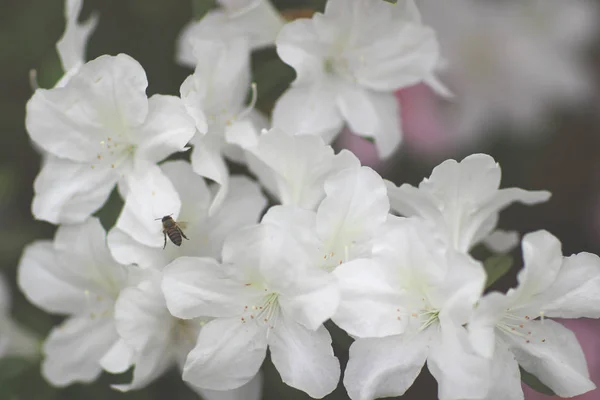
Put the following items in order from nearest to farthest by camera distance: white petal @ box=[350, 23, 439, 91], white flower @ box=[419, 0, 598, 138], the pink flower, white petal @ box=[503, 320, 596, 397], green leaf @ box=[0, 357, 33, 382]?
1. white petal @ box=[503, 320, 596, 397]
2. white petal @ box=[350, 23, 439, 91]
3. green leaf @ box=[0, 357, 33, 382]
4. the pink flower
5. white flower @ box=[419, 0, 598, 138]

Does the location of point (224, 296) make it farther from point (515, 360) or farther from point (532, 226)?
point (532, 226)

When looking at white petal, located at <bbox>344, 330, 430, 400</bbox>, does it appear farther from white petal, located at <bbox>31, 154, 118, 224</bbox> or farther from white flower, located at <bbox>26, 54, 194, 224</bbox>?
white petal, located at <bbox>31, 154, 118, 224</bbox>

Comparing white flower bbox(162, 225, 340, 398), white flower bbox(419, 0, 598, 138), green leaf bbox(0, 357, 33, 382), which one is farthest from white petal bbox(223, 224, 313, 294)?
white flower bbox(419, 0, 598, 138)

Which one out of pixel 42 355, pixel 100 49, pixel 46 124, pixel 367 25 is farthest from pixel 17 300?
pixel 367 25

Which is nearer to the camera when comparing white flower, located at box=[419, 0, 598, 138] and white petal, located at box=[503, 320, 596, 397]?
white petal, located at box=[503, 320, 596, 397]

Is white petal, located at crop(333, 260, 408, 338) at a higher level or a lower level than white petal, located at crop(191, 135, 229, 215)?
lower

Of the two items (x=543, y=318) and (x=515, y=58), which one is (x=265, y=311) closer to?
(x=543, y=318)

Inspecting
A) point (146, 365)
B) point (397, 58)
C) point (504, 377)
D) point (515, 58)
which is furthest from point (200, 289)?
point (515, 58)
